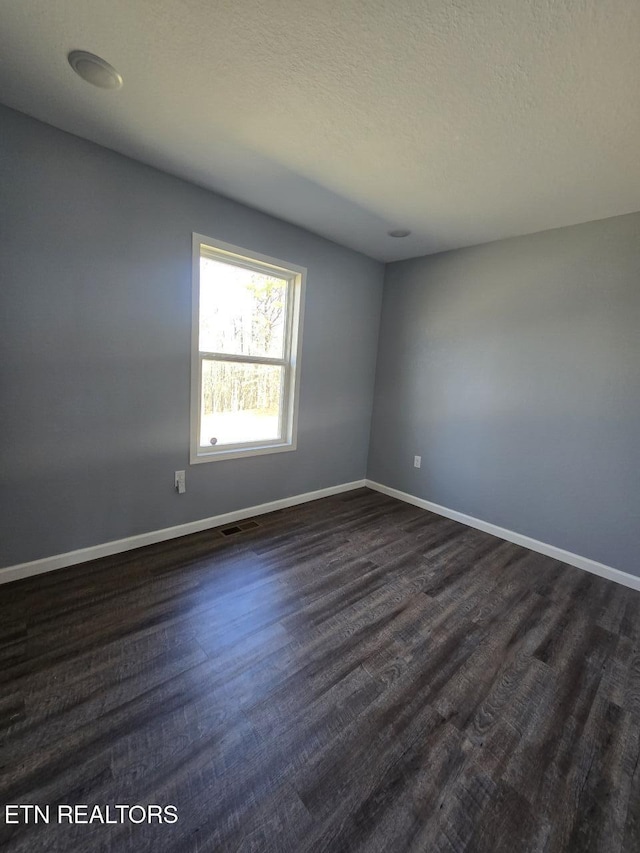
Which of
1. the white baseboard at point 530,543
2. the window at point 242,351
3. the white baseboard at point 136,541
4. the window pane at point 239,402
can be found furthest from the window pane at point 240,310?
the white baseboard at point 530,543

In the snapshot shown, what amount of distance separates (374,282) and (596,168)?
A: 205cm

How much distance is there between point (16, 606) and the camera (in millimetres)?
1821

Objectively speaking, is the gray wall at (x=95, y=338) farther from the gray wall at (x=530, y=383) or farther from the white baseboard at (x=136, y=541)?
the gray wall at (x=530, y=383)

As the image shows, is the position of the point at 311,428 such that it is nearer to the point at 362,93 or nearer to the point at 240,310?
the point at 240,310

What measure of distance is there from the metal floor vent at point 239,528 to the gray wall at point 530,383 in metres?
1.69

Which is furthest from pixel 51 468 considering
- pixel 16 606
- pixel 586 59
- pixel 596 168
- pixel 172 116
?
pixel 596 168

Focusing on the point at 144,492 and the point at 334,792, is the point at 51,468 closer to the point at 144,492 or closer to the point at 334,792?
the point at 144,492

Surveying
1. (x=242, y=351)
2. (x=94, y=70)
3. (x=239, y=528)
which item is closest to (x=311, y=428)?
(x=242, y=351)

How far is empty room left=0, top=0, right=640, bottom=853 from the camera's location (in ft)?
3.78

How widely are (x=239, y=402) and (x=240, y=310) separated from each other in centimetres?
75

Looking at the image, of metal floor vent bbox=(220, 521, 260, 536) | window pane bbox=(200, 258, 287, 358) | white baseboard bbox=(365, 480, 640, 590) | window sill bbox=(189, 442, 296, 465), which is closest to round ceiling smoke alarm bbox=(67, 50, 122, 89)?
window pane bbox=(200, 258, 287, 358)

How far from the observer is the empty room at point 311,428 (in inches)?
45.4

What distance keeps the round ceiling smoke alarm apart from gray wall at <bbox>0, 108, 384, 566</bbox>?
555 mm

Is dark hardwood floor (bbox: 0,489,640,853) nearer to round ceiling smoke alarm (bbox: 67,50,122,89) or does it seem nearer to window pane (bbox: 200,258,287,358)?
window pane (bbox: 200,258,287,358)
